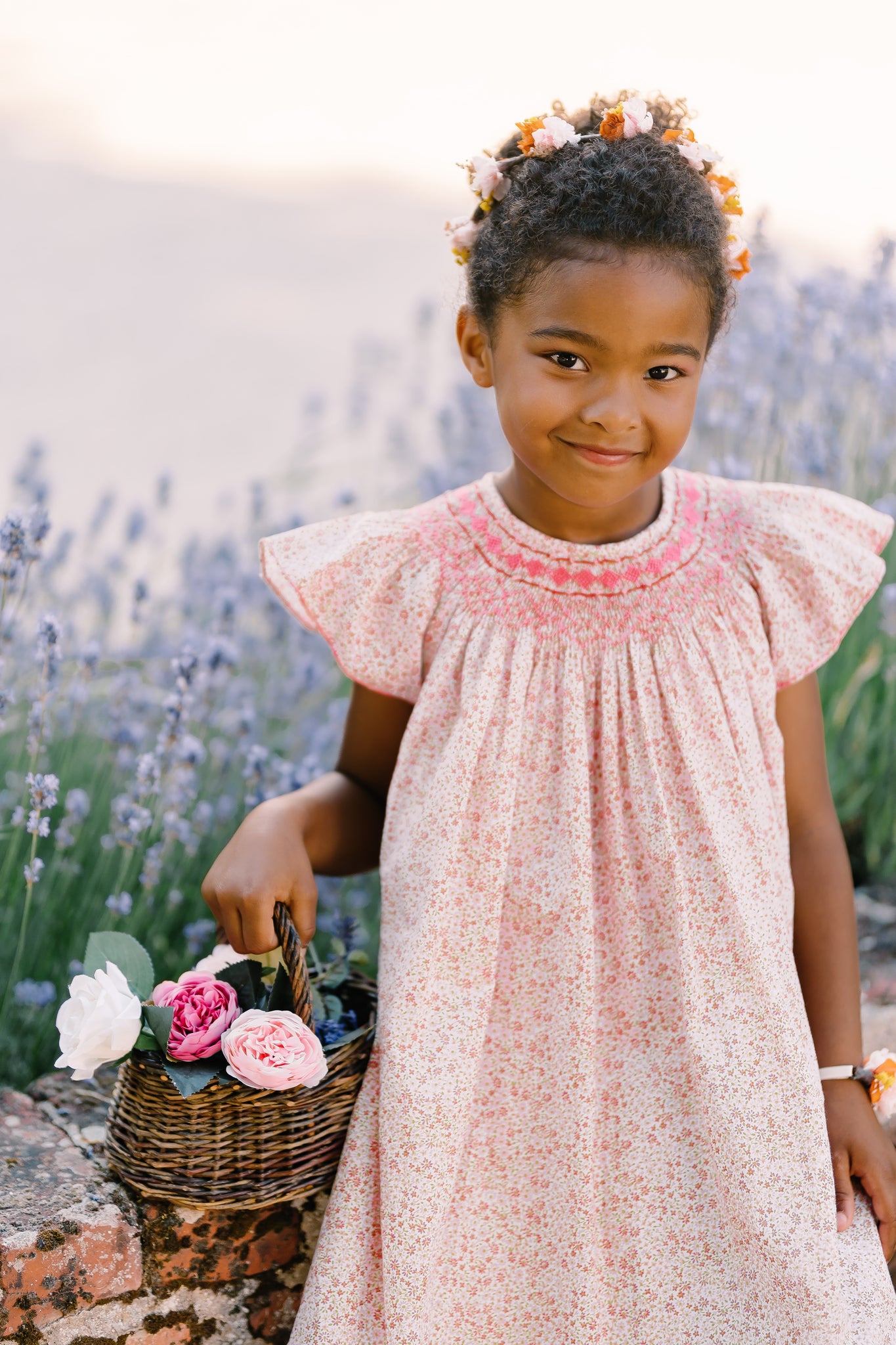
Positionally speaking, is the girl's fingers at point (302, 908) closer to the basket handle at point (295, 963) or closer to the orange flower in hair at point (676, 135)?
the basket handle at point (295, 963)

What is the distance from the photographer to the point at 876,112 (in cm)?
406

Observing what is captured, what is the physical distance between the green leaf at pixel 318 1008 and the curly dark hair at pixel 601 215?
0.88 metres

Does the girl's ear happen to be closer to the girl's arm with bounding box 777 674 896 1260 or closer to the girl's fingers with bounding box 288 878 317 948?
the girl's arm with bounding box 777 674 896 1260

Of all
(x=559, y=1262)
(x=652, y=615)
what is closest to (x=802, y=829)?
(x=652, y=615)

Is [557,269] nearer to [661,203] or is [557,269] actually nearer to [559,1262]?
[661,203]

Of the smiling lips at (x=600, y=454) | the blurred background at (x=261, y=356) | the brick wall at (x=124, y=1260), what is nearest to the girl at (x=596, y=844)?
the smiling lips at (x=600, y=454)

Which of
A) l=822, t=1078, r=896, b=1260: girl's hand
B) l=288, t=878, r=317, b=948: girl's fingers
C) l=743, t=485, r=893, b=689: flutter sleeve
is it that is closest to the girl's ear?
l=743, t=485, r=893, b=689: flutter sleeve

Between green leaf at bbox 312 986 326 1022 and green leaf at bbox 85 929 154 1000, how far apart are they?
7.9 inches

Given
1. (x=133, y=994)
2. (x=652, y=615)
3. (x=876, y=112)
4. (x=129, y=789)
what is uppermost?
(x=876, y=112)

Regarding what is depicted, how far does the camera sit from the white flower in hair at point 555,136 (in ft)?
4.88

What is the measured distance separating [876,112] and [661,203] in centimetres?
316

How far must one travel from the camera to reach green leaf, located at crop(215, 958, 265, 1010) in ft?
4.84

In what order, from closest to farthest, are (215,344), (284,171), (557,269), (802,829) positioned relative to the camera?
(557,269)
(802,829)
(215,344)
(284,171)

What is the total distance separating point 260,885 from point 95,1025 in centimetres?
25
